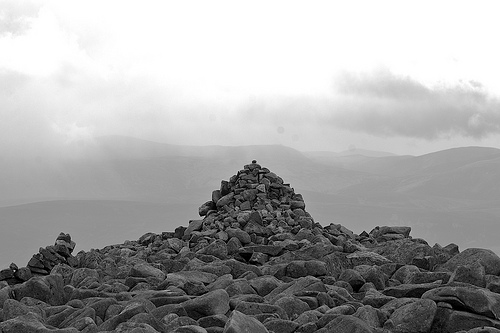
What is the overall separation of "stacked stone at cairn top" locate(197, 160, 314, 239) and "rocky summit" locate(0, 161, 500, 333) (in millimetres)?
153

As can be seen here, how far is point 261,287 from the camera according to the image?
55.8 feet

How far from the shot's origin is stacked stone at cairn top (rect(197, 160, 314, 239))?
31.2 m

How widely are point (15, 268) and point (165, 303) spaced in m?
14.6

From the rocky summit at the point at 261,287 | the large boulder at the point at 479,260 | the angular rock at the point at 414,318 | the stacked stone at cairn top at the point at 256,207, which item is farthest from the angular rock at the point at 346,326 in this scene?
the stacked stone at cairn top at the point at 256,207

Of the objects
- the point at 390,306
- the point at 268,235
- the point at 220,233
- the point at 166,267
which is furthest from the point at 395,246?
the point at 390,306

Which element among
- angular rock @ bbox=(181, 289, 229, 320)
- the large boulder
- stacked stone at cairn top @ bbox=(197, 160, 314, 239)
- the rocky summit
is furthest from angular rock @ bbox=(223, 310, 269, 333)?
stacked stone at cairn top @ bbox=(197, 160, 314, 239)

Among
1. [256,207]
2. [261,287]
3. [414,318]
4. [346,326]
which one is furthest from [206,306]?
[256,207]

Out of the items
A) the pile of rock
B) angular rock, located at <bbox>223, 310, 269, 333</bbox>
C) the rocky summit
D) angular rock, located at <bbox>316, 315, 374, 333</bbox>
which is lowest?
the pile of rock

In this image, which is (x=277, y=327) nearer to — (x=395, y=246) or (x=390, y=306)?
(x=390, y=306)

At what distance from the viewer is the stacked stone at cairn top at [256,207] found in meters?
31.2

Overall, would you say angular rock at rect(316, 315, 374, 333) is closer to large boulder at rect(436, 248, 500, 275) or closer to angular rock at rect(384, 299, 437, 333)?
angular rock at rect(384, 299, 437, 333)

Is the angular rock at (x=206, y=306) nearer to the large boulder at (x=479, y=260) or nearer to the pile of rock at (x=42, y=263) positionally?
the large boulder at (x=479, y=260)

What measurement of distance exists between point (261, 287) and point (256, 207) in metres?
18.0

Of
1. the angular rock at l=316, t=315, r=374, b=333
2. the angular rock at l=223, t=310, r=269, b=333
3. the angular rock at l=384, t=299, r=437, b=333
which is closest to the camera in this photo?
the angular rock at l=223, t=310, r=269, b=333
